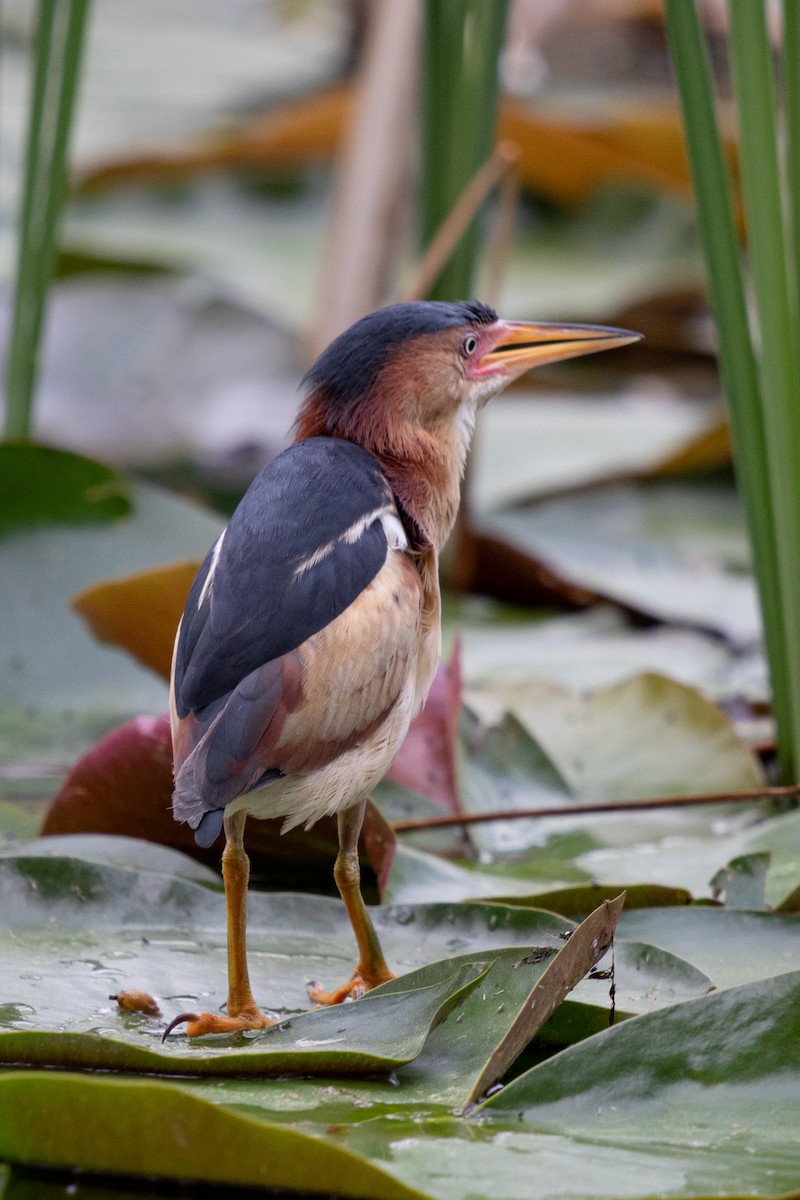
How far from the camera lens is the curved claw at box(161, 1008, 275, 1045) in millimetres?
1555

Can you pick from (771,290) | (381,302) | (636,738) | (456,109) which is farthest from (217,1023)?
(381,302)

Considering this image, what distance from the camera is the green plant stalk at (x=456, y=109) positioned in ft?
9.68

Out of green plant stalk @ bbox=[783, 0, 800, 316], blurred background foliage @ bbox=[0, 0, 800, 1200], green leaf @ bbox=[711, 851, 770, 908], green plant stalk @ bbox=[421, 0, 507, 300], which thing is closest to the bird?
blurred background foliage @ bbox=[0, 0, 800, 1200]

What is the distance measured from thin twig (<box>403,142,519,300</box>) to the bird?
3.53ft

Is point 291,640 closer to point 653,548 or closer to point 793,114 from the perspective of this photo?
point 793,114

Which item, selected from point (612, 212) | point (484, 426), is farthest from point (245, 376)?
point (612, 212)

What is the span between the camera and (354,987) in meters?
1.75

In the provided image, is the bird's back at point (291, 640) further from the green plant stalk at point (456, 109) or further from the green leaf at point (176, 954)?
the green plant stalk at point (456, 109)

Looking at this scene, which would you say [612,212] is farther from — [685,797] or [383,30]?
[685,797]

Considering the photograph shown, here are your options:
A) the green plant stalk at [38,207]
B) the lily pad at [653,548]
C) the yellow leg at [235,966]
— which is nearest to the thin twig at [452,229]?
the lily pad at [653,548]

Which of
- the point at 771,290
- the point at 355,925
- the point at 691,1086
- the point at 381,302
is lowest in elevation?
the point at 355,925

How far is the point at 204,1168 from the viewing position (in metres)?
1.26

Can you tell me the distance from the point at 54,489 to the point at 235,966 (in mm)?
1371

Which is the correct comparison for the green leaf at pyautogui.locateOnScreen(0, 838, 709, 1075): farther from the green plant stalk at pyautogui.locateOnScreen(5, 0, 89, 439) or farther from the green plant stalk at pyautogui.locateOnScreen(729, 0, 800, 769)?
the green plant stalk at pyautogui.locateOnScreen(5, 0, 89, 439)
